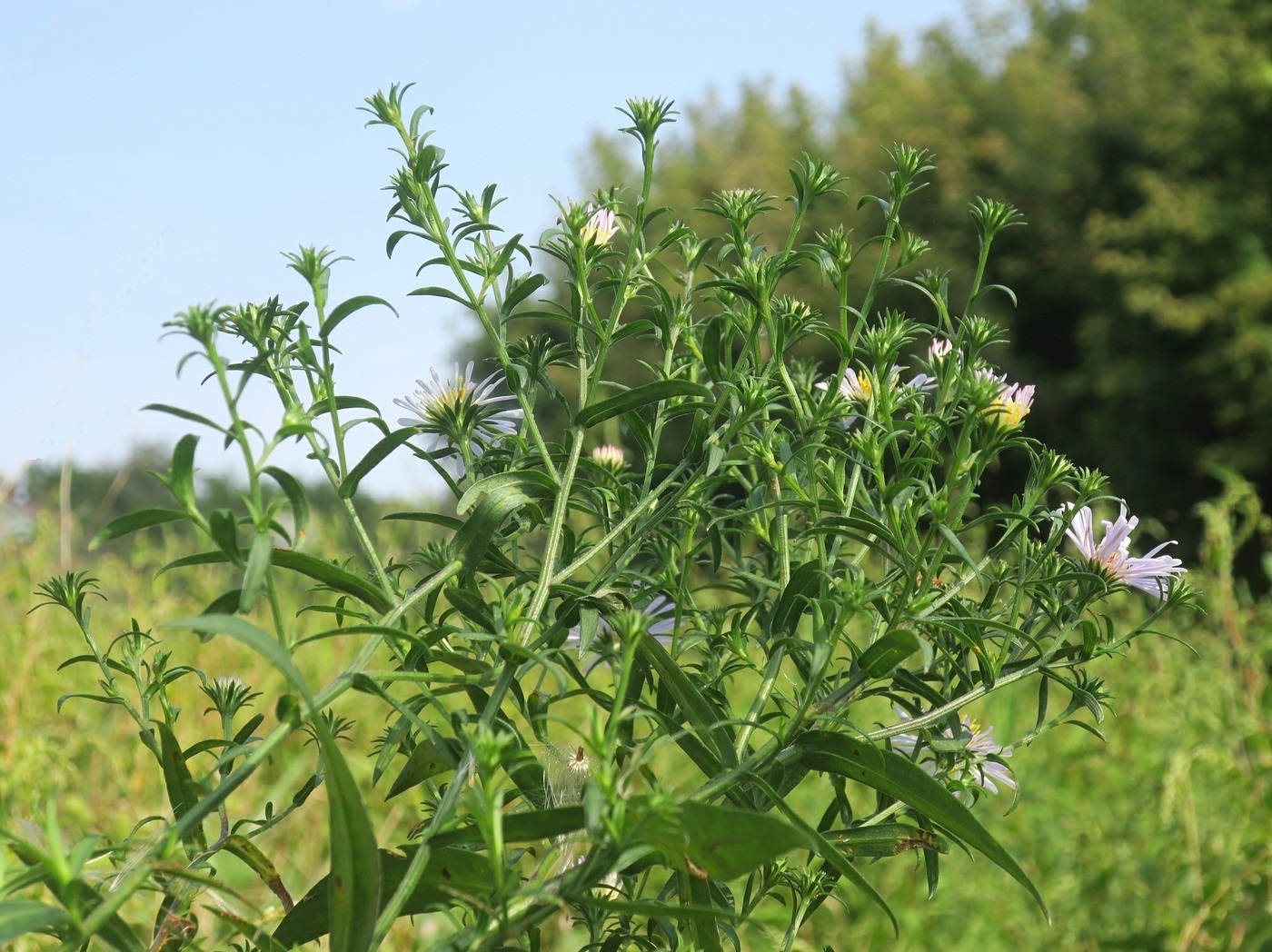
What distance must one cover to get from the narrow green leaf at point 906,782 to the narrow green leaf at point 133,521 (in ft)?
0.87

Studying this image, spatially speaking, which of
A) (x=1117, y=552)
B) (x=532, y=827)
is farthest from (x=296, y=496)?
(x=1117, y=552)

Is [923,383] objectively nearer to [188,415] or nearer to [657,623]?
[657,623]

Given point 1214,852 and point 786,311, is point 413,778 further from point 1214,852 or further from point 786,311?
point 1214,852

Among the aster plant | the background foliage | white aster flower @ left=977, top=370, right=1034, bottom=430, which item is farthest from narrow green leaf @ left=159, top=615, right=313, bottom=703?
the background foliage

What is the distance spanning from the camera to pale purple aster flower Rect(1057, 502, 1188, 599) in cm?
54

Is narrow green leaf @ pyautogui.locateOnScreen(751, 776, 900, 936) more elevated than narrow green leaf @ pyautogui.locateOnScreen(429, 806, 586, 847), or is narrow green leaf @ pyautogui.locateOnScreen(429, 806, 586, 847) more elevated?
narrow green leaf @ pyautogui.locateOnScreen(751, 776, 900, 936)

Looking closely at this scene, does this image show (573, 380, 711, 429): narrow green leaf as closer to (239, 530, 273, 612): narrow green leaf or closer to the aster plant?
the aster plant

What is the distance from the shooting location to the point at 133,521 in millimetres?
386

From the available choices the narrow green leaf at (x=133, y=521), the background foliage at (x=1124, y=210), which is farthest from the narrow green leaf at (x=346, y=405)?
the background foliage at (x=1124, y=210)

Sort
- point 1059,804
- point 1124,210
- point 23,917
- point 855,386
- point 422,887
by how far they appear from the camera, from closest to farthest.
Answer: point 23,917 → point 422,887 → point 855,386 → point 1059,804 → point 1124,210

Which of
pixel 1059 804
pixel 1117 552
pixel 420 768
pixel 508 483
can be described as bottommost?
pixel 420 768

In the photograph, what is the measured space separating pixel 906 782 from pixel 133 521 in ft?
1.02

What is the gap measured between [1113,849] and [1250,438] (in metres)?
6.74

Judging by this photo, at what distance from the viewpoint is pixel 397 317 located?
1.64 ft
